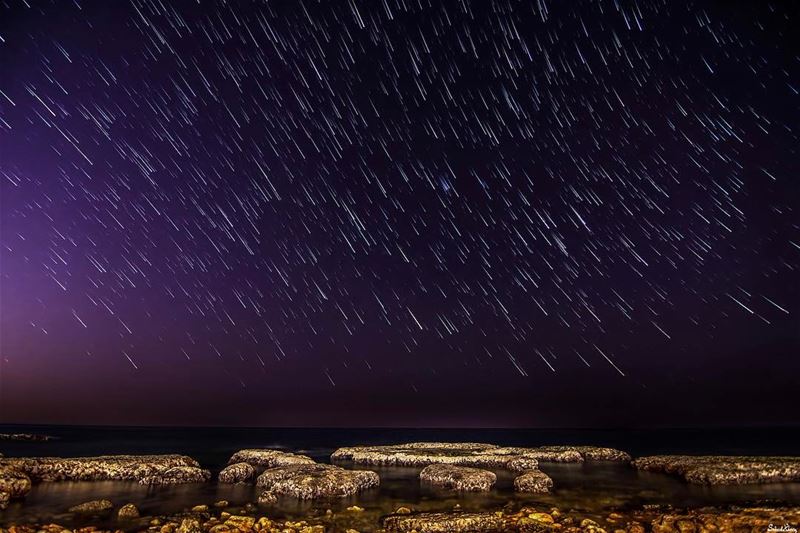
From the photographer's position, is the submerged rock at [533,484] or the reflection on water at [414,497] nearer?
the reflection on water at [414,497]

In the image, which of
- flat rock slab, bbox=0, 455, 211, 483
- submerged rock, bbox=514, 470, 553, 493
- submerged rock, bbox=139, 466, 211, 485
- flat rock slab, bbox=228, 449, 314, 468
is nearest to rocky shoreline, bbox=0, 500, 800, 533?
submerged rock, bbox=514, 470, 553, 493

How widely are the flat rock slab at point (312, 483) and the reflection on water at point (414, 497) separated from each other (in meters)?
0.88

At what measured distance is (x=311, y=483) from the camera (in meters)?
→ 27.3

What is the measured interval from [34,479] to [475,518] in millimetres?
32623

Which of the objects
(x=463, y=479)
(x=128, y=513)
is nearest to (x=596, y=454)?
(x=463, y=479)

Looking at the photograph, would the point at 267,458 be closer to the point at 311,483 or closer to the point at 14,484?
the point at 311,483

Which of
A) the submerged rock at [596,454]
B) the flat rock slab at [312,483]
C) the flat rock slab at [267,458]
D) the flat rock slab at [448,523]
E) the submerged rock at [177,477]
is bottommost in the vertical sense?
the submerged rock at [596,454]

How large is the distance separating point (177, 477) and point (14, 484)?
980 cm

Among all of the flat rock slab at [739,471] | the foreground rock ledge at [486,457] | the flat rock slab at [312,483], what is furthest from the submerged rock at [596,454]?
the flat rock slab at [312,483]

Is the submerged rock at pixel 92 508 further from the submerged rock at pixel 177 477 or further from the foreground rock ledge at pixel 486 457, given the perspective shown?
the foreground rock ledge at pixel 486 457

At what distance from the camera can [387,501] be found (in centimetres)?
2631

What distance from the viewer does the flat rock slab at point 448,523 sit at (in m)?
19.3

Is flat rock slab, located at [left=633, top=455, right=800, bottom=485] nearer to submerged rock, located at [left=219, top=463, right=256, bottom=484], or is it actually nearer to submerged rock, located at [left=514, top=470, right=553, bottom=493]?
submerged rock, located at [left=514, top=470, right=553, bottom=493]

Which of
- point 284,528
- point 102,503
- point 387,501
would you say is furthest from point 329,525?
point 102,503
